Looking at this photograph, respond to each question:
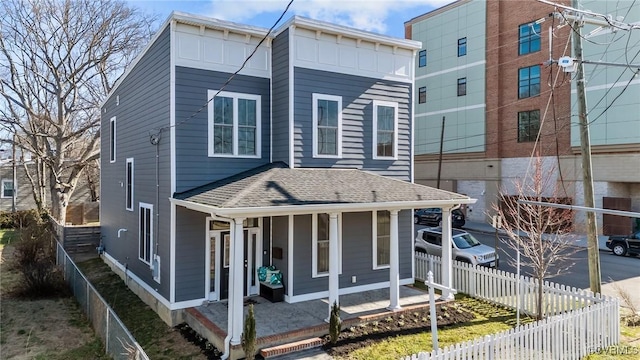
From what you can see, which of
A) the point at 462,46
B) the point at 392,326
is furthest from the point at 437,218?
the point at 392,326

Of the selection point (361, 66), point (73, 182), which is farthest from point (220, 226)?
point (73, 182)

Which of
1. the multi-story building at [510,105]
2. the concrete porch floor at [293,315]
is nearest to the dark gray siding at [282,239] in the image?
the concrete porch floor at [293,315]

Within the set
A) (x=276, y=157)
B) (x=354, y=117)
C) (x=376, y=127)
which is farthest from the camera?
(x=376, y=127)

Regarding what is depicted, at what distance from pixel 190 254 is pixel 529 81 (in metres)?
27.9

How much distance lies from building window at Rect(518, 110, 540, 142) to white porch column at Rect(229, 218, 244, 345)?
26639 millimetres

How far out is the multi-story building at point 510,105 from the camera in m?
25.2

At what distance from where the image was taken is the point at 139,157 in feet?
46.7

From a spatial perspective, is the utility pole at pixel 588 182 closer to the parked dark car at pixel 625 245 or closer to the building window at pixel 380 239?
the building window at pixel 380 239

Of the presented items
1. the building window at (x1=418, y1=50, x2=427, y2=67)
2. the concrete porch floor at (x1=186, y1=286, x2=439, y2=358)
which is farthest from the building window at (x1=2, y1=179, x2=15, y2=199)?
the building window at (x1=418, y1=50, x2=427, y2=67)

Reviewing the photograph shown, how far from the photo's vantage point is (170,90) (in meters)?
11.4

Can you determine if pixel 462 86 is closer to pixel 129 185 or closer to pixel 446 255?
pixel 446 255

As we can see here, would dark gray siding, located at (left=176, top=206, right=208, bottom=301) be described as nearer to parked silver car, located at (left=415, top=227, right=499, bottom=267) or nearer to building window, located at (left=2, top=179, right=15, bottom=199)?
parked silver car, located at (left=415, top=227, right=499, bottom=267)

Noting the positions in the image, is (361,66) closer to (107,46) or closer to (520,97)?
(520,97)

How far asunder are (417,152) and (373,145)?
964 inches
